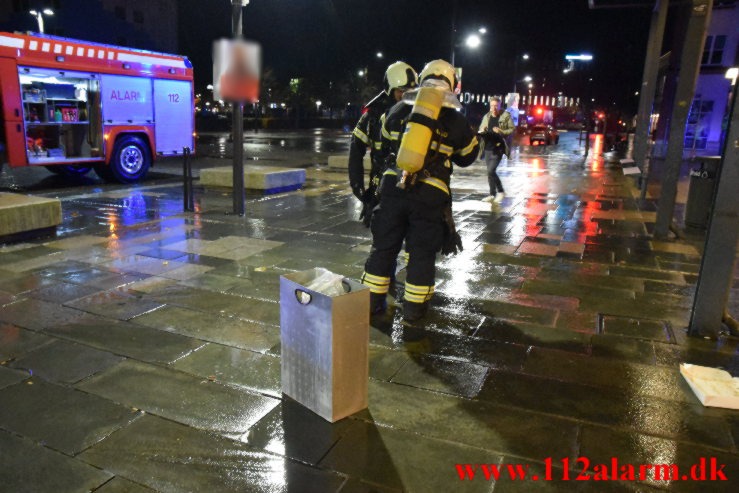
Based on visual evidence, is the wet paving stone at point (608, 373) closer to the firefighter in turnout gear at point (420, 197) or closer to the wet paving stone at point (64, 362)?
the firefighter in turnout gear at point (420, 197)

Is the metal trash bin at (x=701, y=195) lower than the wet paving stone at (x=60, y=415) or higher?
higher

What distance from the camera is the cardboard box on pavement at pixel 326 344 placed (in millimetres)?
3129

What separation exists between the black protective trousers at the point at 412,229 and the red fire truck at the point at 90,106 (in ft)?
31.7

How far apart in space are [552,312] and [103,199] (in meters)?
9.17

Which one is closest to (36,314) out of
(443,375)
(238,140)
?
(443,375)

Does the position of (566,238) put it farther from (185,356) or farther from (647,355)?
(185,356)

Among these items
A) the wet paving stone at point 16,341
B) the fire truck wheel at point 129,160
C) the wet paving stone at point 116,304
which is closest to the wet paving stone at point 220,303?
the wet paving stone at point 116,304

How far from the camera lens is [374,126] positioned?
5.29 m

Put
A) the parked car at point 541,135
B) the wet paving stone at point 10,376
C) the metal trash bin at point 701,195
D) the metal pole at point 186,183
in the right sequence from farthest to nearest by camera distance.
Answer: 1. the parked car at point 541,135
2. the metal pole at point 186,183
3. the metal trash bin at point 701,195
4. the wet paving stone at point 10,376

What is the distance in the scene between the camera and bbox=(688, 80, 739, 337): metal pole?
4344 mm

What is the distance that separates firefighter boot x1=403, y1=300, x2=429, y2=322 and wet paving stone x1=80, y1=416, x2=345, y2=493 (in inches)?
86.4

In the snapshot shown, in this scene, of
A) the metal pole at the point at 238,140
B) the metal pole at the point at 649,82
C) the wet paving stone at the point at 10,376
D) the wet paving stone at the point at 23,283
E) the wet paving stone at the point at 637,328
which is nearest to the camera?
the wet paving stone at the point at 10,376

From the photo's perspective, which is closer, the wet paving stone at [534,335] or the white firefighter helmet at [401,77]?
the wet paving stone at [534,335]

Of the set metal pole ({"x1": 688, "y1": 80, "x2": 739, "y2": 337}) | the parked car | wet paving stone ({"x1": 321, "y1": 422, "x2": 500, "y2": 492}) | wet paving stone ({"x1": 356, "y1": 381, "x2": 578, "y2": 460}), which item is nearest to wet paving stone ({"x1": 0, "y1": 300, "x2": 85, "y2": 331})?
wet paving stone ({"x1": 356, "y1": 381, "x2": 578, "y2": 460})
